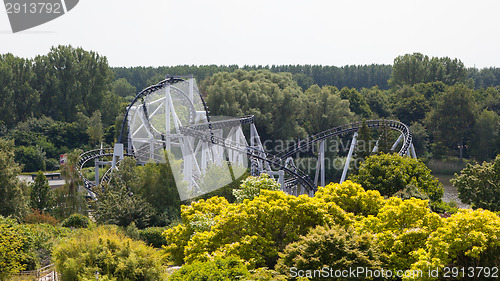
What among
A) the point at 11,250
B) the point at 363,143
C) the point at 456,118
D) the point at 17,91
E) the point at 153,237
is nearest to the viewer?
the point at 11,250

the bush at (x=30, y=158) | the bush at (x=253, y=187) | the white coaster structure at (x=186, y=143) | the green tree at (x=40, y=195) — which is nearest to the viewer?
the bush at (x=253, y=187)

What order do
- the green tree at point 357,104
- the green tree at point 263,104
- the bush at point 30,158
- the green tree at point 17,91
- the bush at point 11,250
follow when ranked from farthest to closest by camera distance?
1. the green tree at point 357,104
2. the green tree at point 17,91
3. the green tree at point 263,104
4. the bush at point 30,158
5. the bush at point 11,250

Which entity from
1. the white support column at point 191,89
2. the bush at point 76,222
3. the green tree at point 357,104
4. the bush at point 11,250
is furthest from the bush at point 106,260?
the green tree at point 357,104

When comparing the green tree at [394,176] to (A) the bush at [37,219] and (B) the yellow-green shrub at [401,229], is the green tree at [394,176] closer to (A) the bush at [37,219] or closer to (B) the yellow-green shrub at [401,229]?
(B) the yellow-green shrub at [401,229]

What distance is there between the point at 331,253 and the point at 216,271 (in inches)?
112

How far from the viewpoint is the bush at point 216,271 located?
41.1 ft

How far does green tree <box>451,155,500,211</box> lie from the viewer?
2716cm

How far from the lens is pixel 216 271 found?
41.4 feet

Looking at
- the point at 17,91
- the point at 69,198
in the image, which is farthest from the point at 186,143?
the point at 17,91

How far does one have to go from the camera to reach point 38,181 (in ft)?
97.6

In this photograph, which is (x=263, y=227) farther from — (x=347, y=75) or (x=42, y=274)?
(x=347, y=75)

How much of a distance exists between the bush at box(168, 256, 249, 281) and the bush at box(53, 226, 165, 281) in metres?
1.51

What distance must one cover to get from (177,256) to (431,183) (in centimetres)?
1466

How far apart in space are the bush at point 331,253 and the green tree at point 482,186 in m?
15.9
